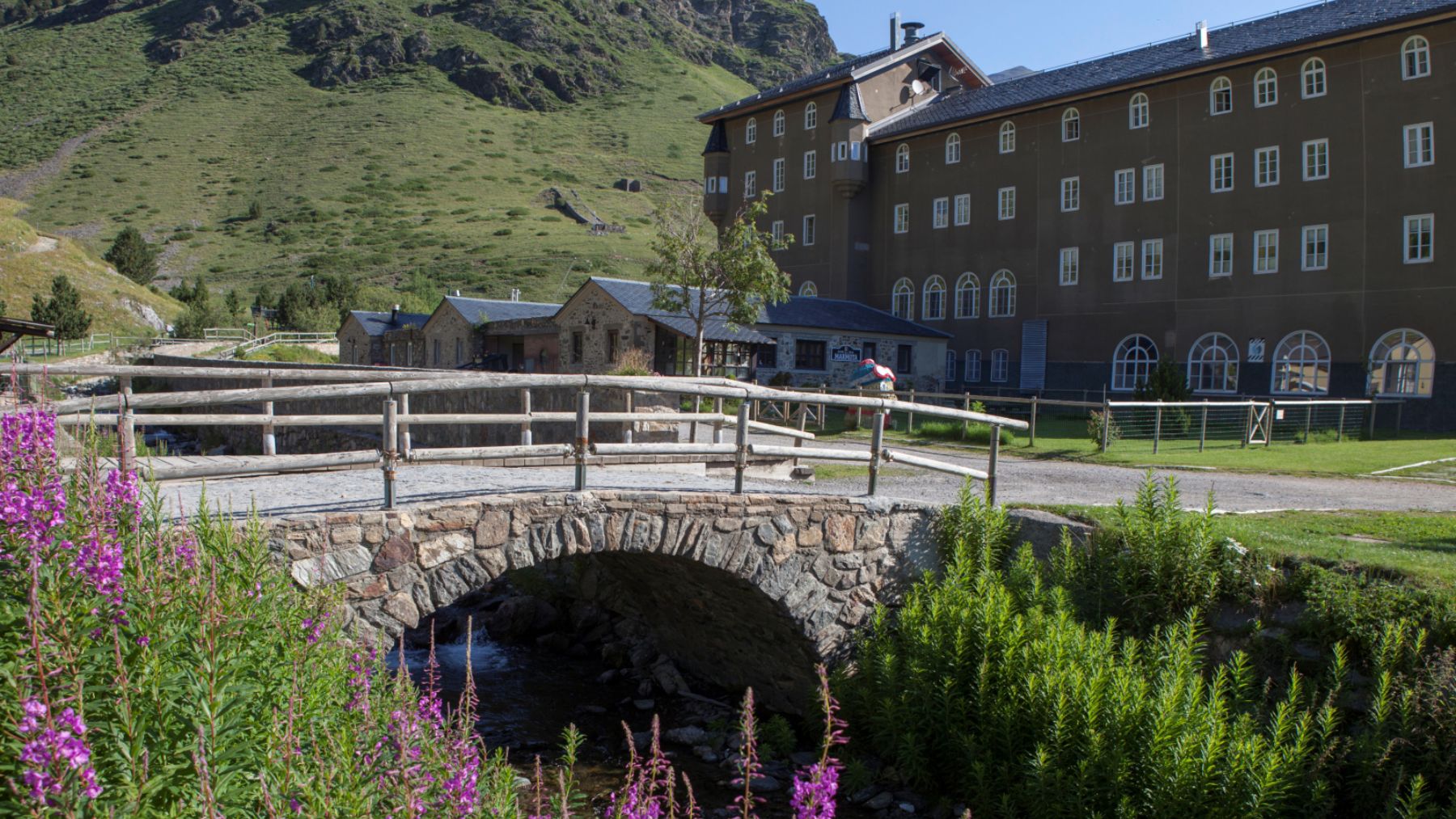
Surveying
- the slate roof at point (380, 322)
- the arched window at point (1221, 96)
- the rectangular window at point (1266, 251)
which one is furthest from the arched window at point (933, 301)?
the slate roof at point (380, 322)

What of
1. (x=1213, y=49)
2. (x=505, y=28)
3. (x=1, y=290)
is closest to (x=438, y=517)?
(x=1213, y=49)

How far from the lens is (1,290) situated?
48250 millimetres

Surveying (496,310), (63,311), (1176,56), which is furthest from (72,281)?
(1176,56)

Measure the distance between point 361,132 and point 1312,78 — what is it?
329ft

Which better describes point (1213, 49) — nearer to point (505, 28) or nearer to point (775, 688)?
point (775, 688)

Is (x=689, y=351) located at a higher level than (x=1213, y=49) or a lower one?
lower

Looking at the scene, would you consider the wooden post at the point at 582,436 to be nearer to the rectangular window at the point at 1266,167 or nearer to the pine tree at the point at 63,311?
the rectangular window at the point at 1266,167

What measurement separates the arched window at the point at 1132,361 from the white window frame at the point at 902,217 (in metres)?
11.0

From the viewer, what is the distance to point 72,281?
53.2 m

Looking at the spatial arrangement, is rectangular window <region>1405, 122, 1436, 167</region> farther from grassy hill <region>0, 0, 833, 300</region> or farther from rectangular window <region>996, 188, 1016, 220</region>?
grassy hill <region>0, 0, 833, 300</region>

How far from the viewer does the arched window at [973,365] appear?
143 ft

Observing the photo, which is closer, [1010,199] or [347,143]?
[1010,199]

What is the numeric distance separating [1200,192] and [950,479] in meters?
26.4

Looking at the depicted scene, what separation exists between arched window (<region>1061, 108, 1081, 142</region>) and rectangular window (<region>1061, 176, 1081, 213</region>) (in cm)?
149
